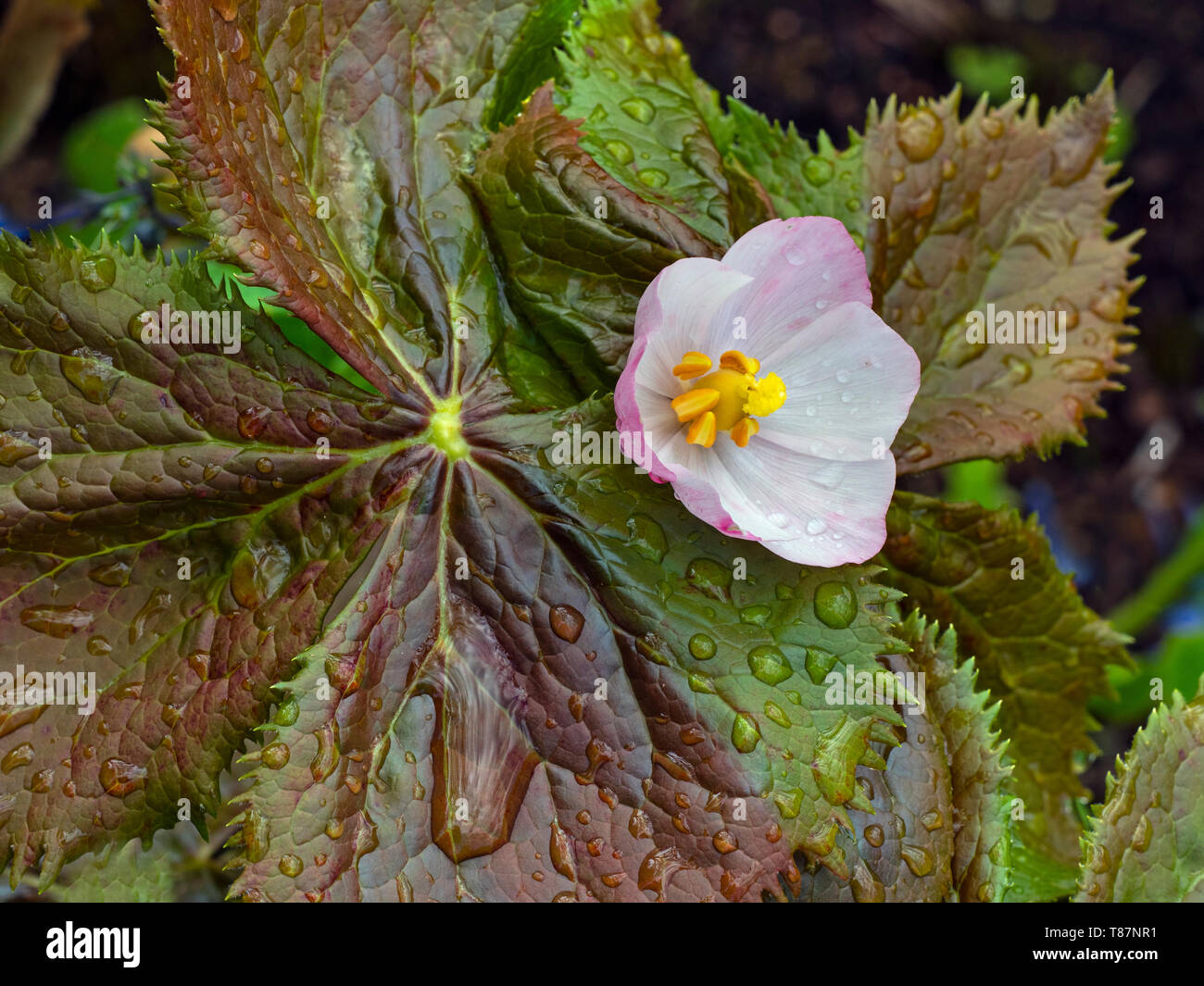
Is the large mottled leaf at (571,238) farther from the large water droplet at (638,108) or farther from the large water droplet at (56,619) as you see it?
the large water droplet at (56,619)

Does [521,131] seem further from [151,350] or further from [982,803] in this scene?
[982,803]

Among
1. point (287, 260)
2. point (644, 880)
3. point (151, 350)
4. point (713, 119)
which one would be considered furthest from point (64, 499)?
point (713, 119)

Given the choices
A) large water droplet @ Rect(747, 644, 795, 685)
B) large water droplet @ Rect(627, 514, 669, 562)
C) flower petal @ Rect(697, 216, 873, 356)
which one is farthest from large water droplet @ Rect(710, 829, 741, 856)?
flower petal @ Rect(697, 216, 873, 356)

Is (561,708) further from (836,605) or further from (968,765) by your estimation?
(968,765)

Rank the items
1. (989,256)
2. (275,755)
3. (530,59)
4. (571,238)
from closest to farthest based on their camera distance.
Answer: (275,755)
(571,238)
(530,59)
(989,256)

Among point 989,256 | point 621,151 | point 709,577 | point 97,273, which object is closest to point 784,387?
point 709,577

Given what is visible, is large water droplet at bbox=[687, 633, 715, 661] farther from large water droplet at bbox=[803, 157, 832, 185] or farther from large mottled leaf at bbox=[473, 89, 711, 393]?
large water droplet at bbox=[803, 157, 832, 185]
